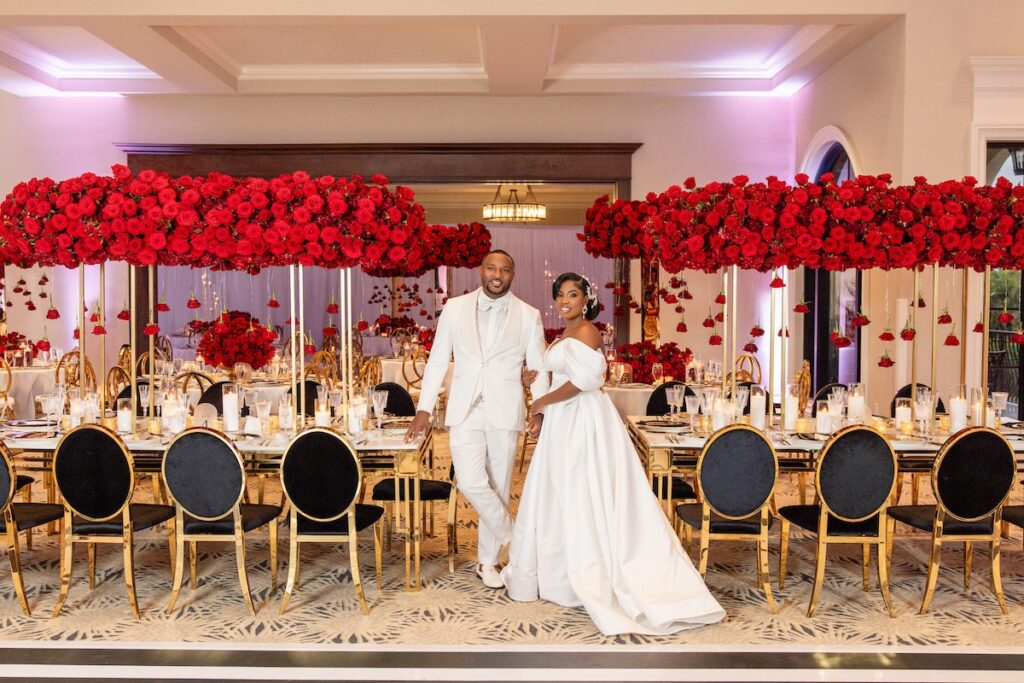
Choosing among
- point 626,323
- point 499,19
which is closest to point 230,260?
point 499,19

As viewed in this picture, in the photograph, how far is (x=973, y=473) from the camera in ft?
15.2

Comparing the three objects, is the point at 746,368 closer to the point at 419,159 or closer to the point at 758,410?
the point at 419,159

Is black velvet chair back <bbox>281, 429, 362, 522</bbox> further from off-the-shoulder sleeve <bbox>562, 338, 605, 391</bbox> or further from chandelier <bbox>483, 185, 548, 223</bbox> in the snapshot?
chandelier <bbox>483, 185, 548, 223</bbox>

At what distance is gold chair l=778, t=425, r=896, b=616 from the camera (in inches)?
181

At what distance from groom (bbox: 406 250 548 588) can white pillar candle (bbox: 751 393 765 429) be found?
1.43m

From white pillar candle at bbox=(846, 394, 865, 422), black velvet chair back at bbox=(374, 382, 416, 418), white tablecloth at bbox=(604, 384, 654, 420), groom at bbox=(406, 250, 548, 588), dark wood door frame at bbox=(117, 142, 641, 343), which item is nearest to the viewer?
groom at bbox=(406, 250, 548, 588)

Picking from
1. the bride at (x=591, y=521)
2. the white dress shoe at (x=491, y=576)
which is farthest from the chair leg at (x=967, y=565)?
the white dress shoe at (x=491, y=576)

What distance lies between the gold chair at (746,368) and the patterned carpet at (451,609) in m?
1.63

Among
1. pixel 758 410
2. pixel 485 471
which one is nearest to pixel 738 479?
pixel 758 410

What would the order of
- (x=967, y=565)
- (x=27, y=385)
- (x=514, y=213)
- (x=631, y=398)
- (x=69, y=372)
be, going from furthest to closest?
(x=514, y=213) → (x=27, y=385) → (x=69, y=372) → (x=631, y=398) → (x=967, y=565)

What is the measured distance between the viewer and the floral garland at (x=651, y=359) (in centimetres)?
847

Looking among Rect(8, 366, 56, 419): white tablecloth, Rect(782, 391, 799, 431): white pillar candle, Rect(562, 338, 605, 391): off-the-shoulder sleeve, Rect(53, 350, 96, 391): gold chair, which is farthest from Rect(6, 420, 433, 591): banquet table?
Rect(8, 366, 56, 419): white tablecloth

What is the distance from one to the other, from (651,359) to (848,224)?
338 cm

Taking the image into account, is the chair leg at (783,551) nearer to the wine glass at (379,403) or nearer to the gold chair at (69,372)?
the wine glass at (379,403)
